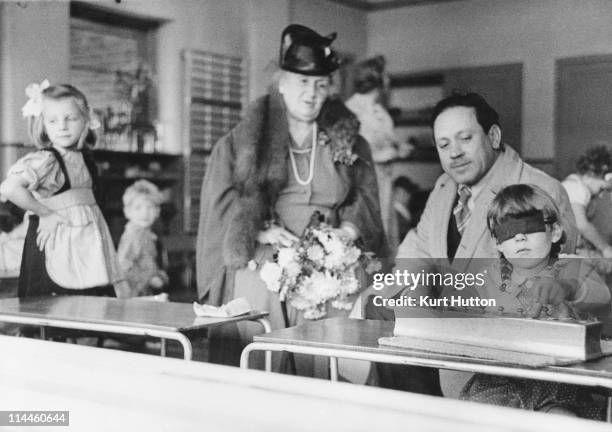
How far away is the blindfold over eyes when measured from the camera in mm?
2646

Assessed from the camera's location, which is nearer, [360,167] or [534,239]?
[534,239]

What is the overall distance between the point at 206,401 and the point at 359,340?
19.5 inches

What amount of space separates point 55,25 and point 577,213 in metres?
2.15

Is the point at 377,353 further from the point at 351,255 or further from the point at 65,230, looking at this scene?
the point at 65,230

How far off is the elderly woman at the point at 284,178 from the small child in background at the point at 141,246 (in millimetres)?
456

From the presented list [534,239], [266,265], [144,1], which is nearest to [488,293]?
[534,239]

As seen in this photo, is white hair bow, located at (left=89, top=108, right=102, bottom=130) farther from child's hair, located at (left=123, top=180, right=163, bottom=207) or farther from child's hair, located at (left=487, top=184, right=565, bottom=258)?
child's hair, located at (left=487, top=184, right=565, bottom=258)

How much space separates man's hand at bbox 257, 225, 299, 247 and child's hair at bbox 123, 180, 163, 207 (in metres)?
0.94

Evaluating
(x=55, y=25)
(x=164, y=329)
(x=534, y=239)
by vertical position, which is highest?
(x=55, y=25)

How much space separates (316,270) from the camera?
9.92 feet

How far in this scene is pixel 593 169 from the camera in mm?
3629

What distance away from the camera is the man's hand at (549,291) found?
2492 mm

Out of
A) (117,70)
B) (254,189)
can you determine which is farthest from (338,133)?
(117,70)

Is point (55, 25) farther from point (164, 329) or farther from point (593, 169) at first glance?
point (593, 169)
